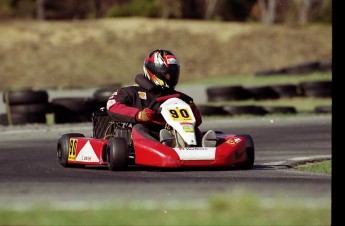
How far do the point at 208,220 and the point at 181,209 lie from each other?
54 cm

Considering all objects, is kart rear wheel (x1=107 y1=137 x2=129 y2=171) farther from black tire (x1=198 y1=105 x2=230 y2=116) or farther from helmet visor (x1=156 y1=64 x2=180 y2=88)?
black tire (x1=198 y1=105 x2=230 y2=116)

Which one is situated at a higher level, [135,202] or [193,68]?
[135,202]

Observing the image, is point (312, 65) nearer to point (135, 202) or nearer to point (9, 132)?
point (9, 132)

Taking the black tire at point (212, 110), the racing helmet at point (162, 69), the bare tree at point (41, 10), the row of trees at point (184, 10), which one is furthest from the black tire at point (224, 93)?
the bare tree at point (41, 10)

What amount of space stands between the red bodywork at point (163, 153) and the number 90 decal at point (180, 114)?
0.38 metres

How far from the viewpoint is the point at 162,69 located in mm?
12422

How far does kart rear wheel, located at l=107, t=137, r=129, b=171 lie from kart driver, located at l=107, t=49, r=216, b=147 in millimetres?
612

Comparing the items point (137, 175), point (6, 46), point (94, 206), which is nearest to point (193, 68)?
point (6, 46)

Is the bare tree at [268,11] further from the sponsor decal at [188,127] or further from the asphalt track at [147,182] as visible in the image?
the sponsor decal at [188,127]

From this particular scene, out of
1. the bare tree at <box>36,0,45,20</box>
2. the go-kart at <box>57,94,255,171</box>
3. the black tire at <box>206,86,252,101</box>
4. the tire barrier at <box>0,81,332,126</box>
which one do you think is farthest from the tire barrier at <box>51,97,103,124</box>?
the bare tree at <box>36,0,45,20</box>

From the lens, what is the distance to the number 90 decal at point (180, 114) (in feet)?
38.8

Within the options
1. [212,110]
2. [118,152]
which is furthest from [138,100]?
[212,110]

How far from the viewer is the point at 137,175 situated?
11.1 m
